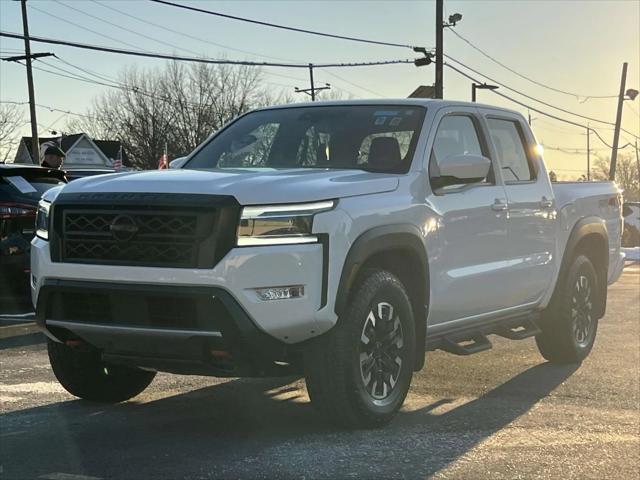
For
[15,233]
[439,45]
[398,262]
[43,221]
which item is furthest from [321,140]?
[439,45]

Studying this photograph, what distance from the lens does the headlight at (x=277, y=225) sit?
4.16 metres

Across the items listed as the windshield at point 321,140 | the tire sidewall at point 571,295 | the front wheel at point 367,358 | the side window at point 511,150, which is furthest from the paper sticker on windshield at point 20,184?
the tire sidewall at point 571,295

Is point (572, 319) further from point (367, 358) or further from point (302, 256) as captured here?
point (302, 256)

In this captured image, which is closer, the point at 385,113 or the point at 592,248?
the point at 385,113

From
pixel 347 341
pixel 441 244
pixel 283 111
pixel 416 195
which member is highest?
pixel 283 111

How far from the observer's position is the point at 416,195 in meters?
5.08

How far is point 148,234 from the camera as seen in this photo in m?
4.23

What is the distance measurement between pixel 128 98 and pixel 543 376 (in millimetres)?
57618

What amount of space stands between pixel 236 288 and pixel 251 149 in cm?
192

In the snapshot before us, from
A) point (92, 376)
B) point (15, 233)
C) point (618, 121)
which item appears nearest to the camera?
point (92, 376)

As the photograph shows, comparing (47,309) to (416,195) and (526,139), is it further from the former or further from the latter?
(526,139)

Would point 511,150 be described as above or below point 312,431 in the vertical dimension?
above

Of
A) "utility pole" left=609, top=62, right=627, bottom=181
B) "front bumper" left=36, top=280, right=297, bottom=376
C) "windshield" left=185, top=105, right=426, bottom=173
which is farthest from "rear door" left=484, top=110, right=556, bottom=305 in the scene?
"utility pole" left=609, top=62, right=627, bottom=181

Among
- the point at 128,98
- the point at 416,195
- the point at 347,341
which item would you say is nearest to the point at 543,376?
the point at 416,195
